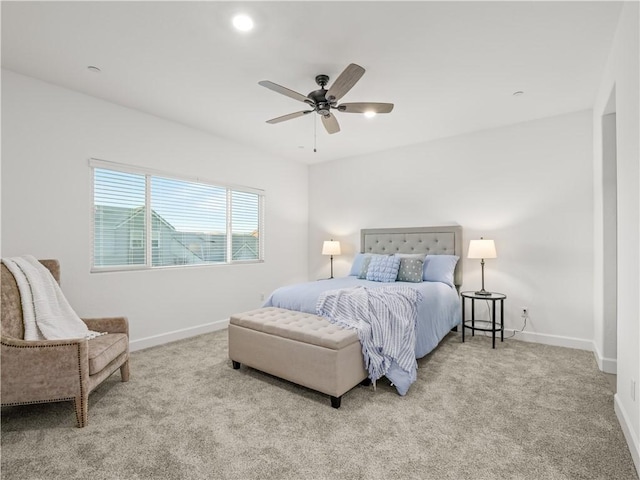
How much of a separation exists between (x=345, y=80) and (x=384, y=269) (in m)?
2.49

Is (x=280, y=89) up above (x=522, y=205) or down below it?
above

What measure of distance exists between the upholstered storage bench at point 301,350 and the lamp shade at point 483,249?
2.13 m

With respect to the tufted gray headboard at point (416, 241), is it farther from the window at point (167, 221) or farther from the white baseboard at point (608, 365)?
the window at point (167, 221)

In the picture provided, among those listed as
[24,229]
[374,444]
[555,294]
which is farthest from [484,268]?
[24,229]

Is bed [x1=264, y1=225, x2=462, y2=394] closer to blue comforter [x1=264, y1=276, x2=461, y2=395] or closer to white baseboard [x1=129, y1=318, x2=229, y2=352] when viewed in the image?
blue comforter [x1=264, y1=276, x2=461, y2=395]

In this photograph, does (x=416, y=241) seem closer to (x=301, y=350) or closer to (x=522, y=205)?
(x=522, y=205)

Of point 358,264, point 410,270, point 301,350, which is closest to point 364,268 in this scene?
point 358,264

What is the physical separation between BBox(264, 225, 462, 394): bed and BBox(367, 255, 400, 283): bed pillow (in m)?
0.08

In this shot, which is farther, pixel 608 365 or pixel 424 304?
pixel 424 304

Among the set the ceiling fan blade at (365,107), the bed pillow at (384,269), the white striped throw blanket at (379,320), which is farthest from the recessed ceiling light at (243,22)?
the bed pillow at (384,269)

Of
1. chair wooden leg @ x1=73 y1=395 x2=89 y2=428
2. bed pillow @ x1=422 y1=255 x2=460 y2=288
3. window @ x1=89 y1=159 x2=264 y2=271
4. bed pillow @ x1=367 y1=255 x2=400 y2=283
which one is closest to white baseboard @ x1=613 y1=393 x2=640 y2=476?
bed pillow @ x1=422 y1=255 x2=460 y2=288

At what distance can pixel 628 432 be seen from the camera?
1962mm

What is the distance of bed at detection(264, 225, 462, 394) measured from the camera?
3.28 metres

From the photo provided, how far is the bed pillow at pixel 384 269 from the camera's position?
13.8 ft
